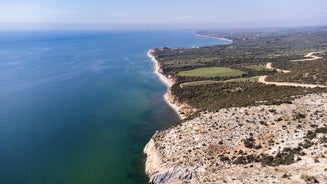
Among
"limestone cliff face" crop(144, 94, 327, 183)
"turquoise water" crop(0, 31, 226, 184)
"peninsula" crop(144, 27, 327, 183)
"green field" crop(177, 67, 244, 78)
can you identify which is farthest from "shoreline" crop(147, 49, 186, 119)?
"limestone cliff face" crop(144, 94, 327, 183)

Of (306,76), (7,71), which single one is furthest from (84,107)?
(7,71)

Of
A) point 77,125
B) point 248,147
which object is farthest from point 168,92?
point 248,147

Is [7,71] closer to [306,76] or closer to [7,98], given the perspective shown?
[7,98]

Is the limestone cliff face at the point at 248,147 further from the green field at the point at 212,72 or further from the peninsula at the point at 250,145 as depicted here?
the green field at the point at 212,72

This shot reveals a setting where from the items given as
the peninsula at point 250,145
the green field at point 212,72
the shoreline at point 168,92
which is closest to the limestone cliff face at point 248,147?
the peninsula at point 250,145

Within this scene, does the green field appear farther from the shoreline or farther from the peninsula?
the peninsula

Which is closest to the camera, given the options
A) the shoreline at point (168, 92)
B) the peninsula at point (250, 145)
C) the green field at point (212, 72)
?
the peninsula at point (250, 145)
